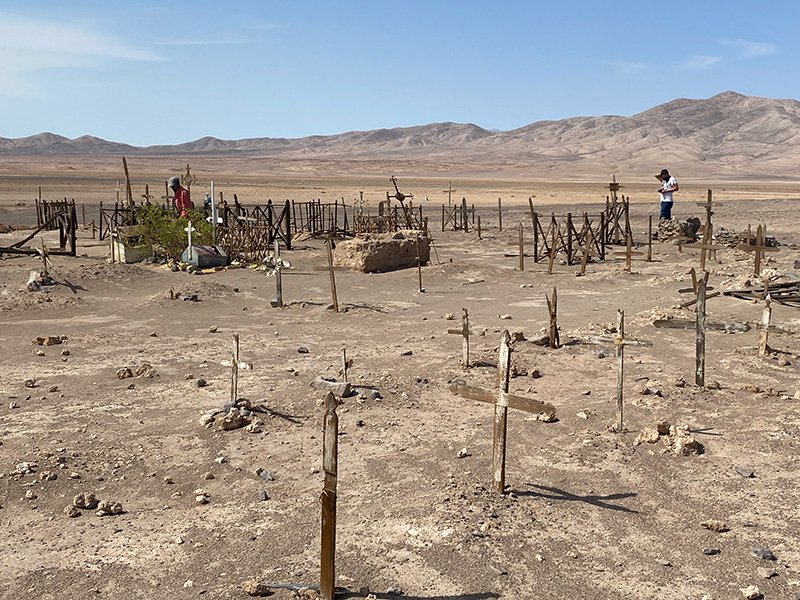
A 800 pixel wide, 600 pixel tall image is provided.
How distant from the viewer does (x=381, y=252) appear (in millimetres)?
21062

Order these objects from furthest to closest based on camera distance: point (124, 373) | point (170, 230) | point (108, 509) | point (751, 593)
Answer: point (170, 230), point (124, 373), point (108, 509), point (751, 593)

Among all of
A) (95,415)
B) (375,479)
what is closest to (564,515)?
(375,479)

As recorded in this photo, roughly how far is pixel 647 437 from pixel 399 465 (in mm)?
2541

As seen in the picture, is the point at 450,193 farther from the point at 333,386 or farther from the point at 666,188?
the point at 333,386

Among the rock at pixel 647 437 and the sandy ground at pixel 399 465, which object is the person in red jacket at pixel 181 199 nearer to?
the sandy ground at pixel 399 465

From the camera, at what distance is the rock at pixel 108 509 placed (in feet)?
21.7

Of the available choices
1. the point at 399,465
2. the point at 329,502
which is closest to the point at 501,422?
the point at 399,465

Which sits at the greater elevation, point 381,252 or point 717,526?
point 381,252

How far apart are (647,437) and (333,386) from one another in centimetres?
378

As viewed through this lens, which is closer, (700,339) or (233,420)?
(233,420)

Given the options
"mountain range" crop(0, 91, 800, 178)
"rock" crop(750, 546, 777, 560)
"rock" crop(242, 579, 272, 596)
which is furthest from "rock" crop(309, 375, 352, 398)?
"mountain range" crop(0, 91, 800, 178)

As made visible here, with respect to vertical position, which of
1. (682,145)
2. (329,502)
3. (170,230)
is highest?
(682,145)

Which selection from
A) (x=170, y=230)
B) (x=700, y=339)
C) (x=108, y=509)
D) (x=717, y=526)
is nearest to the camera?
(x=717, y=526)

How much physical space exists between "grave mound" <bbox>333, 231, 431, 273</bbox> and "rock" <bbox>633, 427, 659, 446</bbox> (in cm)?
1342
